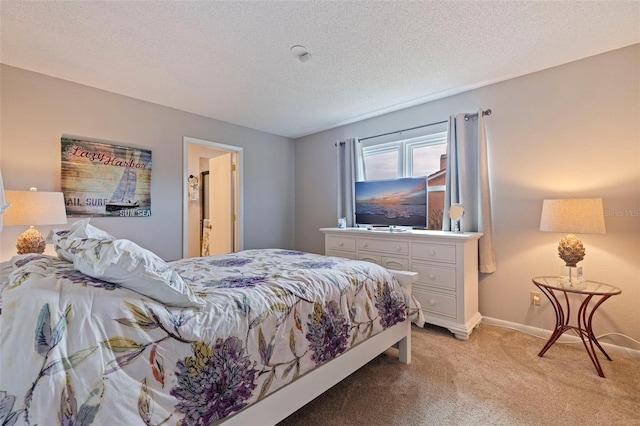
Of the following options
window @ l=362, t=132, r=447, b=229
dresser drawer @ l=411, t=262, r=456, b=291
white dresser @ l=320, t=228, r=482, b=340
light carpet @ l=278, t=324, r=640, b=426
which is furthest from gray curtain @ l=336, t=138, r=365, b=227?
light carpet @ l=278, t=324, r=640, b=426

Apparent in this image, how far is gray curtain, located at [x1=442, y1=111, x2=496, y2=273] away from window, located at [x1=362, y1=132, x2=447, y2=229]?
0.21 metres

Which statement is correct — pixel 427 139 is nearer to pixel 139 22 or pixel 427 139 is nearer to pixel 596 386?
pixel 596 386

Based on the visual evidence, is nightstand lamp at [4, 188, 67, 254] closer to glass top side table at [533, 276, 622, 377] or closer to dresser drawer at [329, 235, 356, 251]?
dresser drawer at [329, 235, 356, 251]

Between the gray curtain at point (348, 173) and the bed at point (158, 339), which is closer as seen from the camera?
the bed at point (158, 339)

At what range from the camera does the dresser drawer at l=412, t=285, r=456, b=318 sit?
2.62 m

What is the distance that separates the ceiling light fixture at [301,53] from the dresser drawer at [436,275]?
2211mm

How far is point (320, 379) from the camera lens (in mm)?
1484

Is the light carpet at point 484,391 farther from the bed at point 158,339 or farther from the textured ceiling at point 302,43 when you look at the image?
the textured ceiling at point 302,43

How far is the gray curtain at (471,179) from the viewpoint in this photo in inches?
110

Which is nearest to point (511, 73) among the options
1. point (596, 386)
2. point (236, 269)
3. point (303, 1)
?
point (303, 1)

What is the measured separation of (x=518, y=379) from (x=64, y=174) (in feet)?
13.9

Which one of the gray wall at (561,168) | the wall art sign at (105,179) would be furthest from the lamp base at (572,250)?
the wall art sign at (105,179)

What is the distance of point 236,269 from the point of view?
1.90 m

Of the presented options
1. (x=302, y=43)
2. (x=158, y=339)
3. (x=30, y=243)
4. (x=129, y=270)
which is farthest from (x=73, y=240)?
→ (x=302, y=43)
